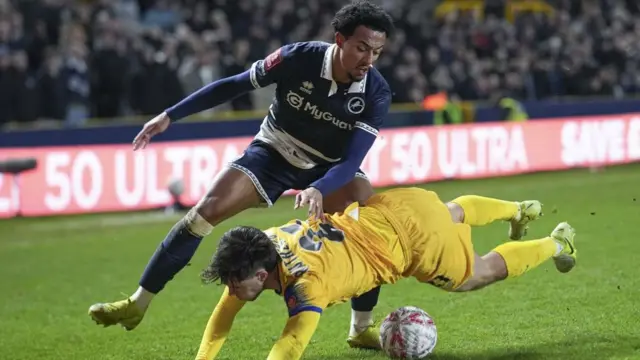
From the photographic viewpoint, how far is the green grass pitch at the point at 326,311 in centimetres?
630

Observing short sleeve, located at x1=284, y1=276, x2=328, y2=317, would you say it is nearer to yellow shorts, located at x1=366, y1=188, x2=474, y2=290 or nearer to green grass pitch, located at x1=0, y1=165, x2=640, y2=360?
yellow shorts, located at x1=366, y1=188, x2=474, y2=290

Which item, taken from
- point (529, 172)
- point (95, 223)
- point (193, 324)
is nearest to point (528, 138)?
point (529, 172)

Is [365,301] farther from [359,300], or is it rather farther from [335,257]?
[335,257]

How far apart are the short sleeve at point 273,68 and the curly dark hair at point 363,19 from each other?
1.60ft

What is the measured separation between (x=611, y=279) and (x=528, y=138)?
9926 mm

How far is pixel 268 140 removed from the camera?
6.85 meters

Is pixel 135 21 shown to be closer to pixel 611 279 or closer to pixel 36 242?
pixel 36 242

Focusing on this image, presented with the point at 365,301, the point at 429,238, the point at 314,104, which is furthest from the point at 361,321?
the point at 314,104

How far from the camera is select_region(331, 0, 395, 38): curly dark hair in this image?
6.05 meters

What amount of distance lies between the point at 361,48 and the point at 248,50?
10.9 metres

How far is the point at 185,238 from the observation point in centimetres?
654

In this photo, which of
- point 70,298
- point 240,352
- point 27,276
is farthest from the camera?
point 27,276

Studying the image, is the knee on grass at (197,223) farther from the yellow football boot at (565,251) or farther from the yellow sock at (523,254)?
the yellow football boot at (565,251)

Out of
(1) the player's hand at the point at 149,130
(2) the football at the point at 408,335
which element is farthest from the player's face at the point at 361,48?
(2) the football at the point at 408,335
